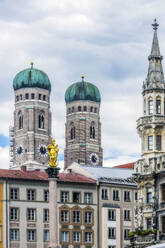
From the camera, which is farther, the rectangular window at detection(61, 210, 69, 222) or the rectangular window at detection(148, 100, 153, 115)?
the rectangular window at detection(61, 210, 69, 222)

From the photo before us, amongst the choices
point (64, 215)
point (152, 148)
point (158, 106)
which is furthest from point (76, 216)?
point (158, 106)

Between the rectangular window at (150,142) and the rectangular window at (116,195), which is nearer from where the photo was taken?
the rectangular window at (150,142)

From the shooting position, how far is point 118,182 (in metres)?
155

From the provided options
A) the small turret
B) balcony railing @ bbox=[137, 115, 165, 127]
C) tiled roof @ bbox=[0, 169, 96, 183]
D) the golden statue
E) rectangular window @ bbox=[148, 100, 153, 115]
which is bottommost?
tiled roof @ bbox=[0, 169, 96, 183]

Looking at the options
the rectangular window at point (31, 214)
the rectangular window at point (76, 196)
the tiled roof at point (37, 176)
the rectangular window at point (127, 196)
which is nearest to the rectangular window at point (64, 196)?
the rectangular window at point (76, 196)

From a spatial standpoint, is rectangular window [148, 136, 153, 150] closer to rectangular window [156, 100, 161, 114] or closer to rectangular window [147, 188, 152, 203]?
rectangular window [156, 100, 161, 114]

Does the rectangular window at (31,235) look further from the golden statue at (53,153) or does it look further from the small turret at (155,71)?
the small turret at (155,71)

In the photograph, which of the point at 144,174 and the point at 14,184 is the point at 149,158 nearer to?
the point at 144,174

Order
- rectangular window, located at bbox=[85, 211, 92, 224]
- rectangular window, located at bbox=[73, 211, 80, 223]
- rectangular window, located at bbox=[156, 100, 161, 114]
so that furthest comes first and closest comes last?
rectangular window, located at bbox=[85, 211, 92, 224], rectangular window, located at bbox=[73, 211, 80, 223], rectangular window, located at bbox=[156, 100, 161, 114]

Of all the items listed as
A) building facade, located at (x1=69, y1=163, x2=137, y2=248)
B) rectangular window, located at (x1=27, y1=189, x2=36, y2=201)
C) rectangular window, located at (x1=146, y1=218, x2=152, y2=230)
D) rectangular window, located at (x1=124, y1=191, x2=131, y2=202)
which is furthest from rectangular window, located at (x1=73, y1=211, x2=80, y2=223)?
rectangular window, located at (x1=146, y1=218, x2=152, y2=230)

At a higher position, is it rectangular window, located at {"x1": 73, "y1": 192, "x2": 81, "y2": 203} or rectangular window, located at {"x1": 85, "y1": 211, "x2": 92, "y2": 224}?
rectangular window, located at {"x1": 73, "y1": 192, "x2": 81, "y2": 203}

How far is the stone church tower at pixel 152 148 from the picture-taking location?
4535 inches

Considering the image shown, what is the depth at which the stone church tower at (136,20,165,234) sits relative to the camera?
115 metres

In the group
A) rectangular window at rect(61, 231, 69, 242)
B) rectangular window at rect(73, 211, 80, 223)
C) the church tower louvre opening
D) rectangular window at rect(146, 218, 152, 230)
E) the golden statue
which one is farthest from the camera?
rectangular window at rect(73, 211, 80, 223)
